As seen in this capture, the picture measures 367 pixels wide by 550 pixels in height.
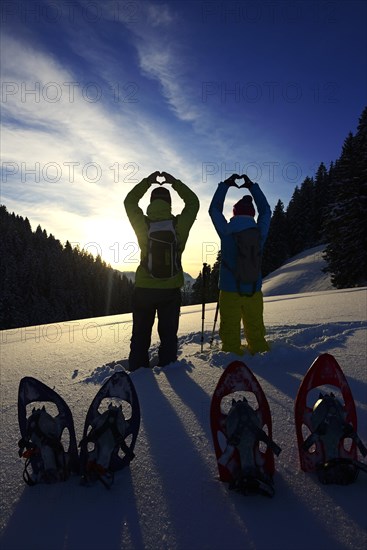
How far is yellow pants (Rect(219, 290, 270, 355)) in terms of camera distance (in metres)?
3.87

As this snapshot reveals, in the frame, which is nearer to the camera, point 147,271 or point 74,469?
point 74,469

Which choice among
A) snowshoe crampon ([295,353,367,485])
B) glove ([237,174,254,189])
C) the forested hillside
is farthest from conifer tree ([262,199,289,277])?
the forested hillside

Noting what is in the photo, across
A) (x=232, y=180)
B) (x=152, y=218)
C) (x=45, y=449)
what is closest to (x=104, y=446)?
(x=45, y=449)

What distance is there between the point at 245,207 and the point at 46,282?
266ft

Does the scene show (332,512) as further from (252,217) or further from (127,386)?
(252,217)

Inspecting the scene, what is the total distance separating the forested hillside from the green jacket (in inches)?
2708

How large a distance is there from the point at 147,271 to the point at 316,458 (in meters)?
2.47

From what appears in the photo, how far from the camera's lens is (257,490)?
1.49 m

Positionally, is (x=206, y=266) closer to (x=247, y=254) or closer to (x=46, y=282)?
(x=247, y=254)

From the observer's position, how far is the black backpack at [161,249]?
11.7 ft

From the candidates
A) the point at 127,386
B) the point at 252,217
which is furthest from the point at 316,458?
the point at 252,217

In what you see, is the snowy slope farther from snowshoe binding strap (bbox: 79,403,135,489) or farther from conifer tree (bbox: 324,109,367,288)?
snowshoe binding strap (bbox: 79,403,135,489)

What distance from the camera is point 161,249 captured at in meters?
3.60

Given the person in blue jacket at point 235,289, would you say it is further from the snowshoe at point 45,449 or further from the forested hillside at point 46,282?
the forested hillside at point 46,282
